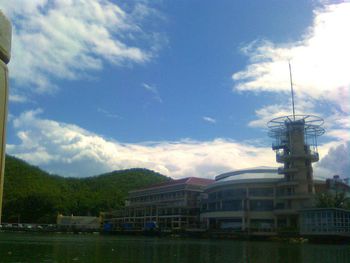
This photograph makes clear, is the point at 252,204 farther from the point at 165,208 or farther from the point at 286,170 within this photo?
the point at 165,208

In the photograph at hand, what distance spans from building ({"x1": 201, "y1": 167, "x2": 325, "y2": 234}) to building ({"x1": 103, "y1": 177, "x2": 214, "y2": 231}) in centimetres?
1285

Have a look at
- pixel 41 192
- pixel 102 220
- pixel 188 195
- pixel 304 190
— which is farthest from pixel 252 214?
pixel 41 192

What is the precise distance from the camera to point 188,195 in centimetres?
11769

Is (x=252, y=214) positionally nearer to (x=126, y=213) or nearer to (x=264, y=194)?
(x=264, y=194)

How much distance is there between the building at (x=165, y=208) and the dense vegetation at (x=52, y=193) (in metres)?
23.2

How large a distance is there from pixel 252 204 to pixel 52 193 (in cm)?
8437

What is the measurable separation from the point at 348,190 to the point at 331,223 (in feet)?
69.1

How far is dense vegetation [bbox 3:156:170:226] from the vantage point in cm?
15062

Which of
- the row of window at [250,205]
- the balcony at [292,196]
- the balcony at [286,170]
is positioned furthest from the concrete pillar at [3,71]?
the row of window at [250,205]

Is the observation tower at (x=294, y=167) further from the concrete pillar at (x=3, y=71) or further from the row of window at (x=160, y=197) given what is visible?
the concrete pillar at (x=3, y=71)

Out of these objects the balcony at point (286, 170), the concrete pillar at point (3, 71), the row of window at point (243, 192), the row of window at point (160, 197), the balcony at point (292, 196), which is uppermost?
the balcony at point (286, 170)

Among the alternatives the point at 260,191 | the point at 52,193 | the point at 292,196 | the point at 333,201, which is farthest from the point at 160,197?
the point at 333,201

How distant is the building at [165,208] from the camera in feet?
380

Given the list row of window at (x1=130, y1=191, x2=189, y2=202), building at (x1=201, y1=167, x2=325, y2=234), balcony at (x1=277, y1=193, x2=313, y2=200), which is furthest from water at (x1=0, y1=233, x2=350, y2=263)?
row of window at (x1=130, y1=191, x2=189, y2=202)
